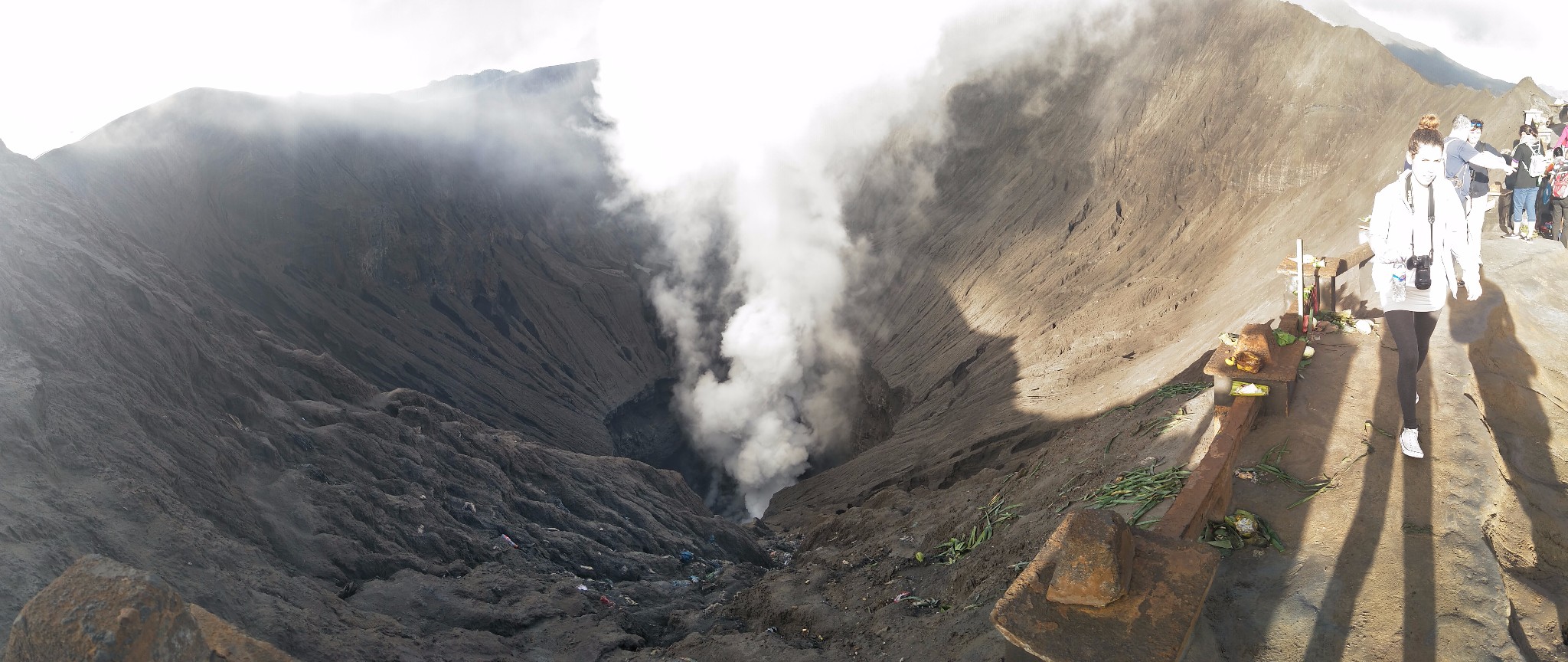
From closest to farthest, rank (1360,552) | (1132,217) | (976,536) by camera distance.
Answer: (1360,552), (976,536), (1132,217)

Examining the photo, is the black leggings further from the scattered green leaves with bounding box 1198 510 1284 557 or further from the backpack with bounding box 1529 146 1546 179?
the backpack with bounding box 1529 146 1546 179

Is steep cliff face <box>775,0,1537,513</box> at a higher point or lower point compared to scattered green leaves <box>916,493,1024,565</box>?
higher

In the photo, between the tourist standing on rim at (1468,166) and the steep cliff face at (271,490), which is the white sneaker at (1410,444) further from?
the steep cliff face at (271,490)

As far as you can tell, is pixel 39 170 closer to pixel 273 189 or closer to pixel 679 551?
pixel 679 551

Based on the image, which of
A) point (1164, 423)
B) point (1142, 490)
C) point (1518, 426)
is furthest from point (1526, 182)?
point (1142, 490)

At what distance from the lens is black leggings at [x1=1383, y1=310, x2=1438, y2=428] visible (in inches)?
210

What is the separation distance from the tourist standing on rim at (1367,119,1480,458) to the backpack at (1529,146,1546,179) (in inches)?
258

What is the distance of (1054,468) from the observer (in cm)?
1066

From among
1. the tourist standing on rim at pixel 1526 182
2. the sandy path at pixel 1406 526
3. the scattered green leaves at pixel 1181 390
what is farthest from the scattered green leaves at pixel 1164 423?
the tourist standing on rim at pixel 1526 182

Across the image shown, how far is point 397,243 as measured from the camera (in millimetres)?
45656

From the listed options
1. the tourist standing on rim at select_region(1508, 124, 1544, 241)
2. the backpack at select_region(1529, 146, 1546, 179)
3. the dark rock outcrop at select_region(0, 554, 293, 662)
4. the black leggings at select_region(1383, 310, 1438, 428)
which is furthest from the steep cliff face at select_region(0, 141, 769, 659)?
the backpack at select_region(1529, 146, 1546, 179)

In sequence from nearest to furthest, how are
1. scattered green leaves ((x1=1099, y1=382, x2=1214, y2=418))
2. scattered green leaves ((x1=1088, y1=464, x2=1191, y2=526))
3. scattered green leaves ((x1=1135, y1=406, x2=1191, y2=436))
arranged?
1. scattered green leaves ((x1=1088, y1=464, x2=1191, y2=526))
2. scattered green leaves ((x1=1135, y1=406, x2=1191, y2=436))
3. scattered green leaves ((x1=1099, y1=382, x2=1214, y2=418))

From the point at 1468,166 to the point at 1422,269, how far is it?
375 centimetres

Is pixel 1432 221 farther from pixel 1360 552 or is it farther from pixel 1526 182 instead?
pixel 1526 182
